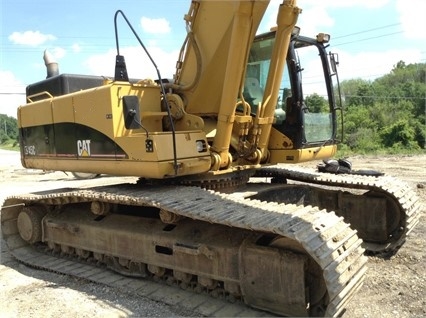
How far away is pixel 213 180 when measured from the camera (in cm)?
492

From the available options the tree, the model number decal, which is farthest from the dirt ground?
the tree

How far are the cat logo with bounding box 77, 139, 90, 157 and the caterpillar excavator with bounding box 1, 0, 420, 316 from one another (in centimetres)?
1

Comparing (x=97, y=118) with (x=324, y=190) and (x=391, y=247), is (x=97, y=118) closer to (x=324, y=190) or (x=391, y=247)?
(x=324, y=190)

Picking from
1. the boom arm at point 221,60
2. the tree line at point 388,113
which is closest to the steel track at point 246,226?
the boom arm at point 221,60

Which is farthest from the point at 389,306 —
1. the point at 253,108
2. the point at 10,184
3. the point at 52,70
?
the point at 10,184

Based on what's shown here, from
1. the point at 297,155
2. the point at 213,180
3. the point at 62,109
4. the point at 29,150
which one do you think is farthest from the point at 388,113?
the point at 62,109

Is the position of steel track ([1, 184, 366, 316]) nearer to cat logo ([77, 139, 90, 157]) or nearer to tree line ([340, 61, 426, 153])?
cat logo ([77, 139, 90, 157])

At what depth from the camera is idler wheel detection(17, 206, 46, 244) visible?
578 centimetres

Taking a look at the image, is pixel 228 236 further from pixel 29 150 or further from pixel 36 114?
pixel 29 150

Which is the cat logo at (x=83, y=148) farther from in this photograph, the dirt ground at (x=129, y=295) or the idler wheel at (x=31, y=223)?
→ the dirt ground at (x=129, y=295)

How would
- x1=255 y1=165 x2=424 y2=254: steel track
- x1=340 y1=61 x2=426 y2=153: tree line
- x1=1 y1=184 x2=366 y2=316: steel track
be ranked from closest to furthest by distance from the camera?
1. x1=1 y1=184 x2=366 y2=316: steel track
2. x1=255 y1=165 x2=424 y2=254: steel track
3. x1=340 y1=61 x2=426 y2=153: tree line

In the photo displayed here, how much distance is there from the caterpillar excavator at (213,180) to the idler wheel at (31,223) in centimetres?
1

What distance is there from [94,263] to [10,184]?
34.2 ft

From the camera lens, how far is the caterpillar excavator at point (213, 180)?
12.0 ft
